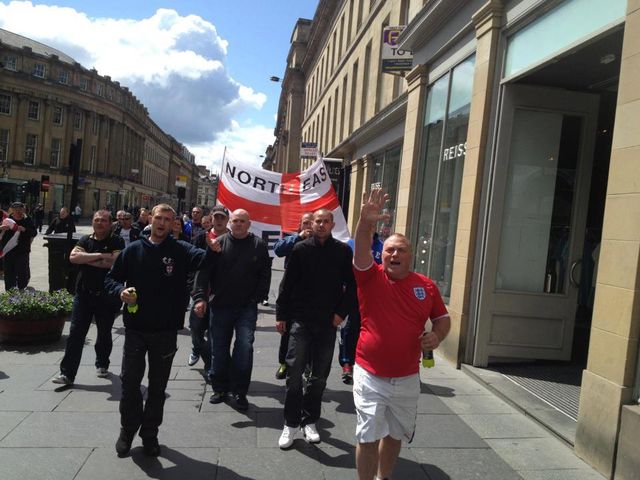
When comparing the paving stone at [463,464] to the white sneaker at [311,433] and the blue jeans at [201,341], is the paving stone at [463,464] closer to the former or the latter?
the white sneaker at [311,433]

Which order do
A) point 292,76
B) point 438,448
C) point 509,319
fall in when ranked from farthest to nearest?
point 292,76, point 509,319, point 438,448

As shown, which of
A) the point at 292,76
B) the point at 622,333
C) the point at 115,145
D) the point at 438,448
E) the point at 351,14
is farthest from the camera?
the point at 115,145

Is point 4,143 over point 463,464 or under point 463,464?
over

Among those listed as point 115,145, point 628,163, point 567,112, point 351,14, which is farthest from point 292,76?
point 115,145

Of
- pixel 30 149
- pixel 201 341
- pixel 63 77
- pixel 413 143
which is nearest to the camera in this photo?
pixel 201 341

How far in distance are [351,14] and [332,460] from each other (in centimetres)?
2214

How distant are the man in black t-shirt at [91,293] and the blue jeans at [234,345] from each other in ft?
3.88

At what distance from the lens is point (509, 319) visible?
648 cm

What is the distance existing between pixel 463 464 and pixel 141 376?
8.43 ft

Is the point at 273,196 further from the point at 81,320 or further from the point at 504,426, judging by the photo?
the point at 504,426

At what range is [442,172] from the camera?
331 inches

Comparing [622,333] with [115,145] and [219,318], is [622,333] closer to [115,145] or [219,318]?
[219,318]

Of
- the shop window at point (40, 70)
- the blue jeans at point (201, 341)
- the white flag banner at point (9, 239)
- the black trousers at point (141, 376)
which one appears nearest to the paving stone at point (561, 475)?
the black trousers at point (141, 376)

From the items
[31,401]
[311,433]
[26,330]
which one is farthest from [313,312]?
[26,330]
